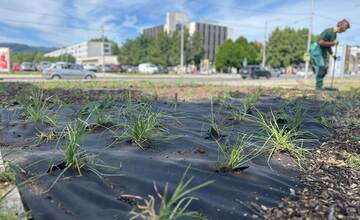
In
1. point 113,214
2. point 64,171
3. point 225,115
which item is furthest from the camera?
point 225,115

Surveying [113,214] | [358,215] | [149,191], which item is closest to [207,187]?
[149,191]

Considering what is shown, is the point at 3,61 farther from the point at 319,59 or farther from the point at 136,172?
the point at 136,172

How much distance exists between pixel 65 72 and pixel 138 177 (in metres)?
26.2


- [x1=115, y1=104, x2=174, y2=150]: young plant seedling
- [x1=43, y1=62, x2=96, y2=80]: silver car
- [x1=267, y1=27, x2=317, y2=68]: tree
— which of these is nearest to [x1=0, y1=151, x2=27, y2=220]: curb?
[x1=115, y1=104, x2=174, y2=150]: young plant seedling

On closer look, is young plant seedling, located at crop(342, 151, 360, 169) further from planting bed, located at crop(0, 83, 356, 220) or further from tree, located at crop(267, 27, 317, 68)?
tree, located at crop(267, 27, 317, 68)

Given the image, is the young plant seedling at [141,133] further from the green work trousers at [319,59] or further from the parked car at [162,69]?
the parked car at [162,69]

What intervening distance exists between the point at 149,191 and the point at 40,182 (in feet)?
2.54

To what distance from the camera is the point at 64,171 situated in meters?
2.44

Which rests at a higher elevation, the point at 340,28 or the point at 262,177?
the point at 340,28

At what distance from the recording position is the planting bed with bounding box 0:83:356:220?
207 cm

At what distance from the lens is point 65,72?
88.3 feet

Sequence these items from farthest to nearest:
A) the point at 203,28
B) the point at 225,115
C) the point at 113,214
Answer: the point at 203,28 < the point at 225,115 < the point at 113,214

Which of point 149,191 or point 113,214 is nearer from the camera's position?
point 113,214

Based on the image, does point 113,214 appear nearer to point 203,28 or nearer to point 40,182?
point 40,182
